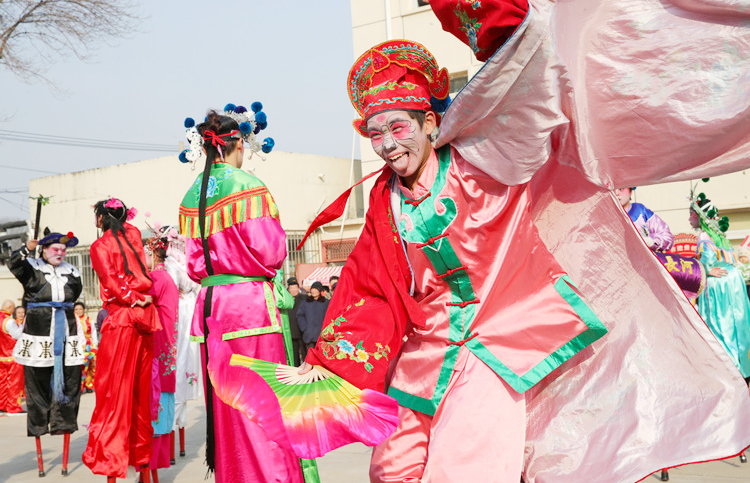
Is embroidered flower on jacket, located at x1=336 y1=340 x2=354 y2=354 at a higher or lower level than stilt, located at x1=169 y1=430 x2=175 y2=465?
higher

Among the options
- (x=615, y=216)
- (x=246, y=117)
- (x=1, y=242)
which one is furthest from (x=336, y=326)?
(x=1, y=242)

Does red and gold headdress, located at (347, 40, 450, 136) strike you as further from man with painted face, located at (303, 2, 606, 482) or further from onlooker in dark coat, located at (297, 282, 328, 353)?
onlooker in dark coat, located at (297, 282, 328, 353)

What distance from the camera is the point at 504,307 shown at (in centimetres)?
274

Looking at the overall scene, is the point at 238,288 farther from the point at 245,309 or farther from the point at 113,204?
the point at 113,204

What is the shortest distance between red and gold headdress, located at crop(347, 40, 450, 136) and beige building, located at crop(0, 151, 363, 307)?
52.4 ft

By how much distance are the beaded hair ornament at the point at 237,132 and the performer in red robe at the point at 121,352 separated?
3.65 ft

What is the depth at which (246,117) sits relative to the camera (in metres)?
4.67

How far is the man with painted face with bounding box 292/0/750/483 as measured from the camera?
102 inches

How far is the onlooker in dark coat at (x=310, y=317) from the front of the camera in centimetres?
1209

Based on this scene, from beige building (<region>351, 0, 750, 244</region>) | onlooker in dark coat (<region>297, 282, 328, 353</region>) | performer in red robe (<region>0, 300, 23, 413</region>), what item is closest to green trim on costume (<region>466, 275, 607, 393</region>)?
performer in red robe (<region>0, 300, 23, 413</region>)

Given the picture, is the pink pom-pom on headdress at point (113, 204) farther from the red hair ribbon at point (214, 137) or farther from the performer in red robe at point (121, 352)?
the red hair ribbon at point (214, 137)

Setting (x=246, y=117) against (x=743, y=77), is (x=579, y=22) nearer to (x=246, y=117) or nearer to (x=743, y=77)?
(x=743, y=77)

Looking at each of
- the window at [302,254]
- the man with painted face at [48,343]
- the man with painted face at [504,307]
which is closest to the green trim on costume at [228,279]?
the man with painted face at [504,307]

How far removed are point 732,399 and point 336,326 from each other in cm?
142
